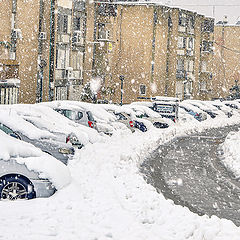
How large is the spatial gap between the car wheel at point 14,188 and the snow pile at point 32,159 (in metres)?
0.28

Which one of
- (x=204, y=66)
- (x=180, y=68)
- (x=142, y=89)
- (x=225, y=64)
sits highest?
(x=225, y=64)

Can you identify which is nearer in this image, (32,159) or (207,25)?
(32,159)

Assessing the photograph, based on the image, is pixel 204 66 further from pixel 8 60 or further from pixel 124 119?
pixel 124 119

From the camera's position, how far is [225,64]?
246ft

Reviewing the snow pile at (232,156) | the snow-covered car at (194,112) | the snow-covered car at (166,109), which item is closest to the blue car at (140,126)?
the snow-covered car at (166,109)

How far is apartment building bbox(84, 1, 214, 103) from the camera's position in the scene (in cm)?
4434

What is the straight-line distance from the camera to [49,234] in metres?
7.09

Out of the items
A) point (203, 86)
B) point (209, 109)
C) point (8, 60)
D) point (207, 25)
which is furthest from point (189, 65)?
point (8, 60)

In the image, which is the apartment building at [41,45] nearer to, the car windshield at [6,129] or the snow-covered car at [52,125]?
the snow-covered car at [52,125]

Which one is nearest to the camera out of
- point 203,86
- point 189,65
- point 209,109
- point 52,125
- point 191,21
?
point 52,125

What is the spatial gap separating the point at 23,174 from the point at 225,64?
68747 mm

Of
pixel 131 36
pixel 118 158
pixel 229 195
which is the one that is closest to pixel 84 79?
pixel 131 36

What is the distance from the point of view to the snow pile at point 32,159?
883 centimetres

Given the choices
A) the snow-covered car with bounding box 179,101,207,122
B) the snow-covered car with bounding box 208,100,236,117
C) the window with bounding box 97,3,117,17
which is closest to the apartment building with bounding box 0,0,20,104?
the snow-covered car with bounding box 179,101,207,122
